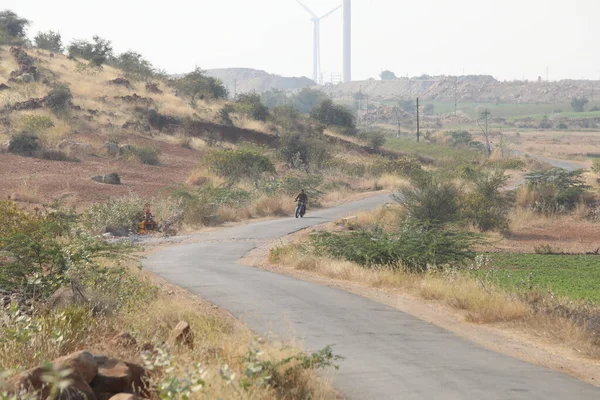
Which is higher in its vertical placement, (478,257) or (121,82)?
(121,82)

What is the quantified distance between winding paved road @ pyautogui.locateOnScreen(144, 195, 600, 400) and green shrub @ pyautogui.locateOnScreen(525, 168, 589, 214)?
2496 centimetres

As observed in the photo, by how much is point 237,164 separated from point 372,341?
118 feet

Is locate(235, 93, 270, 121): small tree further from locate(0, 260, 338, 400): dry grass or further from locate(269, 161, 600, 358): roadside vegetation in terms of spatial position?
locate(0, 260, 338, 400): dry grass

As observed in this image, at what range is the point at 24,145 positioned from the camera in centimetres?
4797

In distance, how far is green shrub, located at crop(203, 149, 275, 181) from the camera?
47438mm

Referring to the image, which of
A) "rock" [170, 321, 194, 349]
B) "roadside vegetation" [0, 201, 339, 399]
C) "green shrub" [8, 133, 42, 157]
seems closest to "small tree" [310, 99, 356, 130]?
"green shrub" [8, 133, 42, 157]

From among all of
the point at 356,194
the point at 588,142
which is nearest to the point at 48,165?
the point at 356,194

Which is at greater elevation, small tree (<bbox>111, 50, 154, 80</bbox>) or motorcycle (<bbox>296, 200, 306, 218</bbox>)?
small tree (<bbox>111, 50, 154, 80</bbox>)

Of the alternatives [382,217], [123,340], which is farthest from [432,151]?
[123,340]

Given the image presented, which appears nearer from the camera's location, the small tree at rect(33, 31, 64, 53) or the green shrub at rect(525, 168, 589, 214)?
the green shrub at rect(525, 168, 589, 214)

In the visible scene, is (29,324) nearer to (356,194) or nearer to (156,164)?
(356,194)

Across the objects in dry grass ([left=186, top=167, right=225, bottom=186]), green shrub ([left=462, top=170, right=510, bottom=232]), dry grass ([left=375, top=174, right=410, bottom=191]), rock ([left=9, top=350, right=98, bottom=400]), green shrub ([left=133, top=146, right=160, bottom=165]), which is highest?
rock ([left=9, top=350, right=98, bottom=400])

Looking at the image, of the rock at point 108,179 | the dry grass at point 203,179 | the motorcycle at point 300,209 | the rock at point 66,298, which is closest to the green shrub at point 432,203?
the motorcycle at point 300,209

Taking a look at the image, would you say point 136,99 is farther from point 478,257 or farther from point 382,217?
point 478,257
